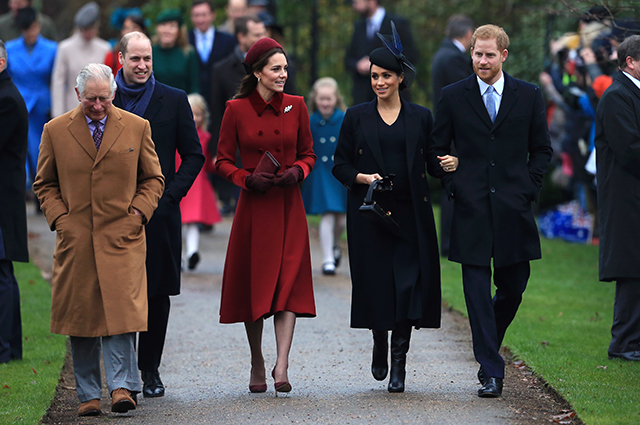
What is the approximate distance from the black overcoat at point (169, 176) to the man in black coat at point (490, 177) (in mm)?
1545

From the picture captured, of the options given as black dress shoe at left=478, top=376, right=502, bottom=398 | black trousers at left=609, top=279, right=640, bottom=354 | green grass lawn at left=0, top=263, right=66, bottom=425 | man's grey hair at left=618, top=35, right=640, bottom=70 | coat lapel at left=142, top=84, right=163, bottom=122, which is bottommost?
green grass lawn at left=0, top=263, right=66, bottom=425

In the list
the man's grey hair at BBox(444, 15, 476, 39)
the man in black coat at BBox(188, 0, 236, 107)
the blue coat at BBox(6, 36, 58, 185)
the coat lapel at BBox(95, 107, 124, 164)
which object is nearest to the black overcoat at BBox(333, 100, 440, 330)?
the coat lapel at BBox(95, 107, 124, 164)

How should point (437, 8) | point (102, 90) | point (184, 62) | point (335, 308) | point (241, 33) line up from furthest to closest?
point (437, 8) → point (184, 62) → point (241, 33) → point (335, 308) → point (102, 90)

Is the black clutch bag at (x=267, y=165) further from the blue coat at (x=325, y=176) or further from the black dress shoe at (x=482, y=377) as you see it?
the blue coat at (x=325, y=176)

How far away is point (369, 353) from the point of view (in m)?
7.58

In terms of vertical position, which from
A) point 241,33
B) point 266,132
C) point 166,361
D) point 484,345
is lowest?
point 166,361

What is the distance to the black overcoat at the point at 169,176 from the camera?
6254mm

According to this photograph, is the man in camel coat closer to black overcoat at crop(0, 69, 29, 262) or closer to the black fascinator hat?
black overcoat at crop(0, 69, 29, 262)

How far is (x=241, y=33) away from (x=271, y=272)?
16.0 ft

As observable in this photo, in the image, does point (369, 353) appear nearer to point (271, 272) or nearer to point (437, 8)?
point (271, 272)

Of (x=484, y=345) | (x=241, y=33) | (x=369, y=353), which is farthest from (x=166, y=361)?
(x=241, y=33)

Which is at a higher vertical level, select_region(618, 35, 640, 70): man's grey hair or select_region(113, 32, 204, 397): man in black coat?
select_region(618, 35, 640, 70): man's grey hair

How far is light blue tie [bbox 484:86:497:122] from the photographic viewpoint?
6293 millimetres

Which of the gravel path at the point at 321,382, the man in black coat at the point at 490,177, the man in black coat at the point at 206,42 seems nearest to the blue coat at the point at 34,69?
the man in black coat at the point at 206,42
